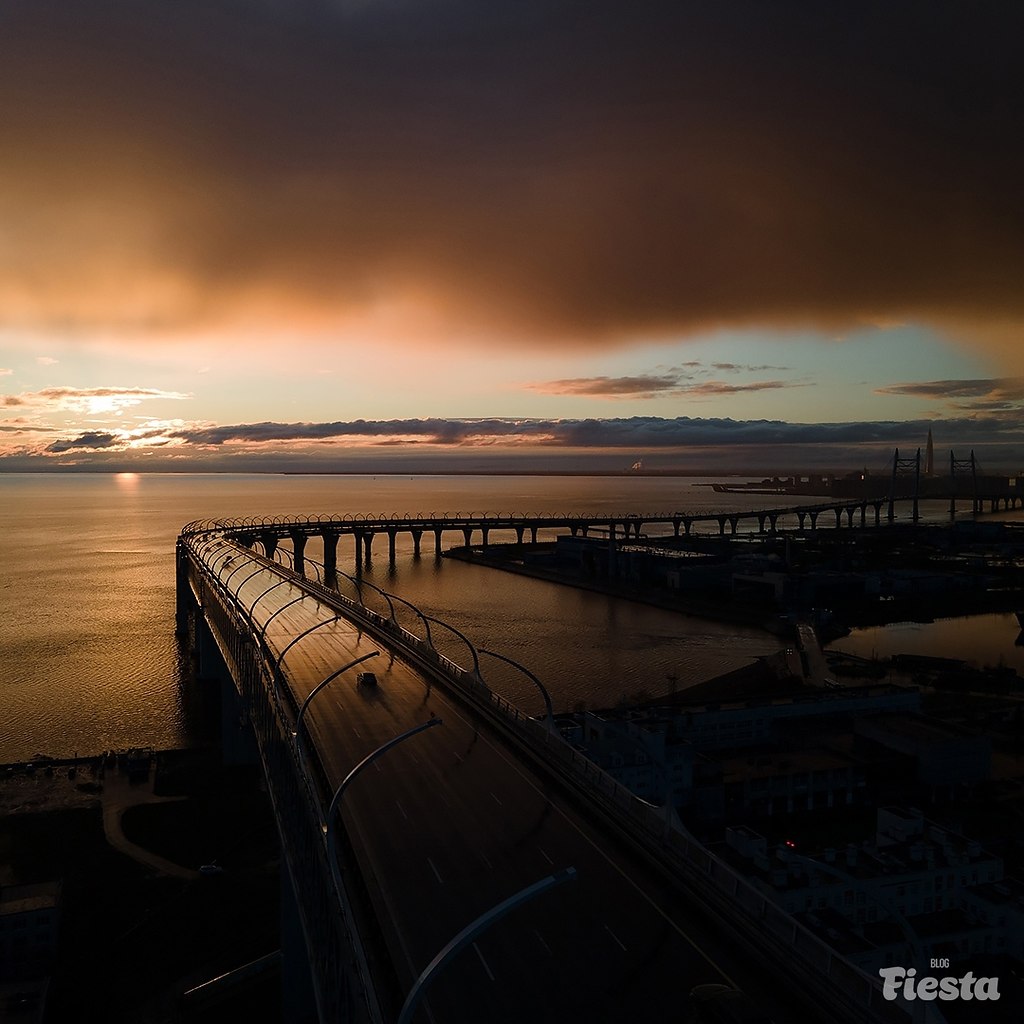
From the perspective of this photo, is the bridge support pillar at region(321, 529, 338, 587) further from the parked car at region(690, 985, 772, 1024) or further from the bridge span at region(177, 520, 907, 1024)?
→ the parked car at region(690, 985, 772, 1024)

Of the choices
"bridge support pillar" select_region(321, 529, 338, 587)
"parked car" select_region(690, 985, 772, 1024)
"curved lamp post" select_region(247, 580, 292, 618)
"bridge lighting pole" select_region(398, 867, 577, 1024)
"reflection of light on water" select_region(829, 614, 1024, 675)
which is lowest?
"reflection of light on water" select_region(829, 614, 1024, 675)

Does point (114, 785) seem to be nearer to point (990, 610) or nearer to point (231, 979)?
point (231, 979)

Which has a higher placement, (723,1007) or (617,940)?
(723,1007)

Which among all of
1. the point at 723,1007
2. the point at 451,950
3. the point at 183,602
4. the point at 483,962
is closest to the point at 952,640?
the point at 183,602

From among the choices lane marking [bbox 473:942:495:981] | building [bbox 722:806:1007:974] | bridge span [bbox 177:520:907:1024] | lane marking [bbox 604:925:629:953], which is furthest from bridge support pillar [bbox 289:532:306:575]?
lane marking [bbox 604:925:629:953]

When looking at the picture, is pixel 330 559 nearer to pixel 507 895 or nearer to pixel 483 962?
pixel 507 895

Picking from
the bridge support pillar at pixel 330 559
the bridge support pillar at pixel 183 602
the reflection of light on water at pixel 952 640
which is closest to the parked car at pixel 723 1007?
the reflection of light on water at pixel 952 640

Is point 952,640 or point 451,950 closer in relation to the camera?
point 451,950

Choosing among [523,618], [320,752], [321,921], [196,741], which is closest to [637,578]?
[523,618]
